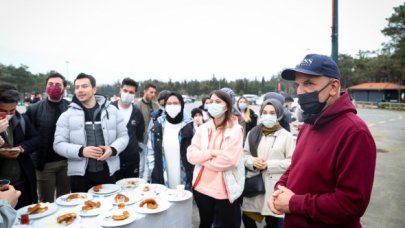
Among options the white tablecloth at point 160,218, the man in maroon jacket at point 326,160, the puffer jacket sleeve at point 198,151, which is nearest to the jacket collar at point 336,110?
the man in maroon jacket at point 326,160

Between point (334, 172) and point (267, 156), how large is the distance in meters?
1.76

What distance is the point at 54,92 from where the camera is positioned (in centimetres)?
377

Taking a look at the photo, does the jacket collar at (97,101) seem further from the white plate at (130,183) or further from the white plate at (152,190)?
the white plate at (152,190)

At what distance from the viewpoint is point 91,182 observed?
319cm

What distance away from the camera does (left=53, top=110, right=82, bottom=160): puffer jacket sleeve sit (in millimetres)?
2973

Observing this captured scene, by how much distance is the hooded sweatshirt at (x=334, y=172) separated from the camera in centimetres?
154

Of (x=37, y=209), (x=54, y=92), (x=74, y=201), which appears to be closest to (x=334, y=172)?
(x=74, y=201)

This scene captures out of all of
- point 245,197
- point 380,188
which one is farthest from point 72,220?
point 380,188

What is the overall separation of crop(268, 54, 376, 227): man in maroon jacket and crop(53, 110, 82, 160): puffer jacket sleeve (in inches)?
85.1

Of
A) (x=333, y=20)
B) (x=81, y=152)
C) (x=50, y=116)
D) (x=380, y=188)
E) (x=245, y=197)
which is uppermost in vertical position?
(x=333, y=20)

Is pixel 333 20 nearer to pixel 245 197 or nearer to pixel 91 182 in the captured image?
pixel 245 197

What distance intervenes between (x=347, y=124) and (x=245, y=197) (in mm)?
2117

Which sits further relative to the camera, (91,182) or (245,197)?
(245,197)

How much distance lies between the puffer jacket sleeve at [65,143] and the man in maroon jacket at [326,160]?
2161 mm
